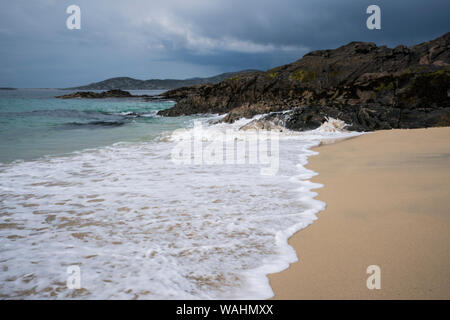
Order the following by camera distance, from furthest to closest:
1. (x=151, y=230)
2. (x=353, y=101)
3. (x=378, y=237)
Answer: (x=353, y=101) < (x=151, y=230) < (x=378, y=237)

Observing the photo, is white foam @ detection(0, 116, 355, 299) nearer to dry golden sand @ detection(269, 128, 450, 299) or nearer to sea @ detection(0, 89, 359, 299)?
sea @ detection(0, 89, 359, 299)

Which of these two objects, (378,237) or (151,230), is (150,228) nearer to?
(151,230)

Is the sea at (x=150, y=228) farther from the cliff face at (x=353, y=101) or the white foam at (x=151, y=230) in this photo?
the cliff face at (x=353, y=101)

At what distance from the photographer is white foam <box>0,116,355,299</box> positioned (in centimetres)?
176

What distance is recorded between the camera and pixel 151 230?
246cm

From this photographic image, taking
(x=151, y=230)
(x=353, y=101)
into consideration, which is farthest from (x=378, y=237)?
(x=353, y=101)

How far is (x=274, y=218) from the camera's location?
2701 mm

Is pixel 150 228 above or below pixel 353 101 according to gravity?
below

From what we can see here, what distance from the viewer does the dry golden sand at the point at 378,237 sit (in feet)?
5.37

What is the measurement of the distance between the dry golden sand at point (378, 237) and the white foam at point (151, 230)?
17cm

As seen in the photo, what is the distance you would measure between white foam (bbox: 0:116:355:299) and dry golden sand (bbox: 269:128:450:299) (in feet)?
0.57

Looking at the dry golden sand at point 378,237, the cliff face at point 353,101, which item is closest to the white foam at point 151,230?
the dry golden sand at point 378,237

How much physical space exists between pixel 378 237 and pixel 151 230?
1.82 m

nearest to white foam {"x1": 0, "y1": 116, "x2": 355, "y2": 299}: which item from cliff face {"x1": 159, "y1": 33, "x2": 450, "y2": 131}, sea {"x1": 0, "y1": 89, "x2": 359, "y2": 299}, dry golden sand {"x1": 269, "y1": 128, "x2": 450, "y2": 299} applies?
sea {"x1": 0, "y1": 89, "x2": 359, "y2": 299}
